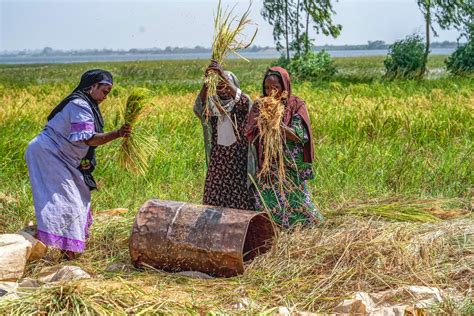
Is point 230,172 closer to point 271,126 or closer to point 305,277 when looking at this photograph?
point 271,126

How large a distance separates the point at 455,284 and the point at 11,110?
7.96 meters

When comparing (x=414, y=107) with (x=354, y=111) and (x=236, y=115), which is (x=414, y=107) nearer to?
(x=354, y=111)

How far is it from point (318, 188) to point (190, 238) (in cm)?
225

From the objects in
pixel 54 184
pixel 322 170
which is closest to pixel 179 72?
pixel 322 170

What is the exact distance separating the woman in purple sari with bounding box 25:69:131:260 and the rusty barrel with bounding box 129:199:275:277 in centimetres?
49

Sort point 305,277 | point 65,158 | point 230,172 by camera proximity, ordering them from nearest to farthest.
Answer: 1. point 305,277
2. point 65,158
3. point 230,172

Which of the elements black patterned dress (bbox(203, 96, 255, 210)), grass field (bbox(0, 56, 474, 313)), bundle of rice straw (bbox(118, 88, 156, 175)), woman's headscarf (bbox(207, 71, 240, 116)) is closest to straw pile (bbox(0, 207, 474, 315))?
grass field (bbox(0, 56, 474, 313))

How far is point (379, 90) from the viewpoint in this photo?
13578mm

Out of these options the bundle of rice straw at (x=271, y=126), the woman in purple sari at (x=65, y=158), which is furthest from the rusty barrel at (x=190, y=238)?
the woman in purple sari at (x=65, y=158)

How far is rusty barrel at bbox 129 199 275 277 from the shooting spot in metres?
Result: 4.64

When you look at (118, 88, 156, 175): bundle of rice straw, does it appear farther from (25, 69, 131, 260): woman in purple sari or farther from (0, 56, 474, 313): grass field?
(0, 56, 474, 313): grass field

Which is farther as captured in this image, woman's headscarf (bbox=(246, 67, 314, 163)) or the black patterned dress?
the black patterned dress

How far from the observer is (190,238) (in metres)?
4.73

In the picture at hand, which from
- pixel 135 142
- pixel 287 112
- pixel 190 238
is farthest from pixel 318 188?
pixel 190 238
